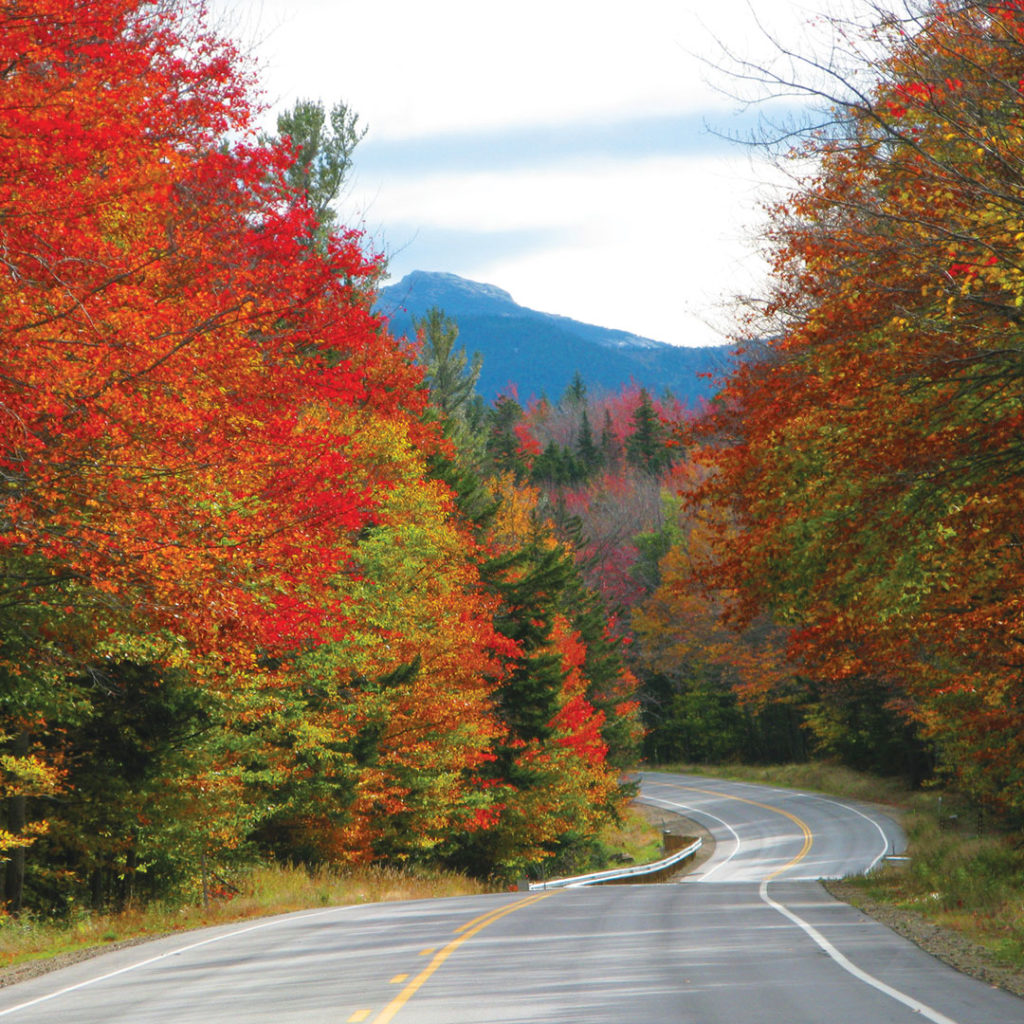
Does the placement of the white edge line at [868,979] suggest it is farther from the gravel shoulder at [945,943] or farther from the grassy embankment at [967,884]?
the grassy embankment at [967,884]

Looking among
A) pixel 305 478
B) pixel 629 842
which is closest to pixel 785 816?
pixel 629 842

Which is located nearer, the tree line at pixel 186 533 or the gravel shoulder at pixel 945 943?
the gravel shoulder at pixel 945 943

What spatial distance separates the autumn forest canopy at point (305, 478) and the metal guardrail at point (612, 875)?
9.36 ft

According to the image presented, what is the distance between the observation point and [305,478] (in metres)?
19.8

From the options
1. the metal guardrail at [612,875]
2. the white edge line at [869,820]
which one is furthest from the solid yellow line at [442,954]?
the white edge line at [869,820]

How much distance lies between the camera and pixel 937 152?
11.8 metres

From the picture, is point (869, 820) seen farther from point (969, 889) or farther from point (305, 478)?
point (305, 478)

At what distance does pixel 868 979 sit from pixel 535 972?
330 centimetres

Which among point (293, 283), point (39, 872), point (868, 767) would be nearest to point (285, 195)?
point (293, 283)

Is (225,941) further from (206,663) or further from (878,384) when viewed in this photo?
(878,384)

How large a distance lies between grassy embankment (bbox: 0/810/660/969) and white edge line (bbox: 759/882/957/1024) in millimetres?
10330

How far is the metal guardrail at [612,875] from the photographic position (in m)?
33.9

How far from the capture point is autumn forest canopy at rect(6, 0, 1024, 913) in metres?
12.3

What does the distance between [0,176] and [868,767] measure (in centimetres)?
6229
